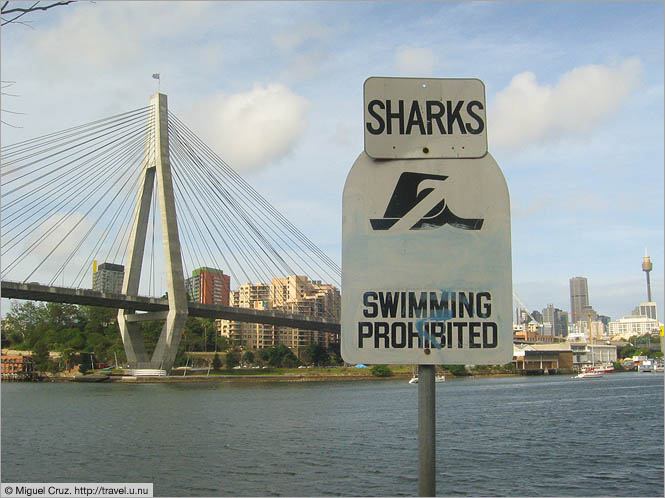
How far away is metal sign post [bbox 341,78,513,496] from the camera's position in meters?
1.66

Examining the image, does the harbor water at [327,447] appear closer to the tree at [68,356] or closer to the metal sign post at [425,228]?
the metal sign post at [425,228]

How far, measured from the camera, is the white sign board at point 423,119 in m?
1.69

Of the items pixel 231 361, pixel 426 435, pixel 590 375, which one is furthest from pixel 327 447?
pixel 590 375

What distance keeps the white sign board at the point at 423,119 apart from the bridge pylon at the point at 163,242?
142 feet

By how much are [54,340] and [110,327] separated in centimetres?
613

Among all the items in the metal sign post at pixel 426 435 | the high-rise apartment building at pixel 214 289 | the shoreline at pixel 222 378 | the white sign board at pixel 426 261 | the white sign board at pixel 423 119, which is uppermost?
the high-rise apartment building at pixel 214 289

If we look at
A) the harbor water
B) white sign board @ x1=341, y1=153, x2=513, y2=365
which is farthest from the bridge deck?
white sign board @ x1=341, y1=153, x2=513, y2=365

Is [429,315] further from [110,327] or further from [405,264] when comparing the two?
[110,327]

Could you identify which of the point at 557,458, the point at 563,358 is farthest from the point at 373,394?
the point at 563,358

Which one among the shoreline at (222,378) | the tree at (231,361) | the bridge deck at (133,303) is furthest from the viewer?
the tree at (231,361)

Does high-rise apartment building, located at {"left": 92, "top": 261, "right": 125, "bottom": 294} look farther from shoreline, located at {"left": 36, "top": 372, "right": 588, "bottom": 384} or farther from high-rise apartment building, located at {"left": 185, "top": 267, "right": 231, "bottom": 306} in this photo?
shoreline, located at {"left": 36, "top": 372, "right": 588, "bottom": 384}

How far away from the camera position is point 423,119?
5.57ft

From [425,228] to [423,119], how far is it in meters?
0.28

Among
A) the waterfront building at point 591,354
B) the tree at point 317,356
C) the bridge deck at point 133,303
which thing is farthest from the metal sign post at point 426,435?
the waterfront building at point 591,354
